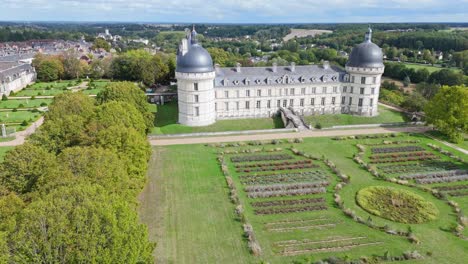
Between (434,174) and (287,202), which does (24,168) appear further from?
(434,174)

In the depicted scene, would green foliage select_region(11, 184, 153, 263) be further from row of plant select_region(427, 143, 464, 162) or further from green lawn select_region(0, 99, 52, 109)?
green lawn select_region(0, 99, 52, 109)

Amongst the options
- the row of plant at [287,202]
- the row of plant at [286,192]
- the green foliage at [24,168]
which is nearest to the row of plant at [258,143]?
the row of plant at [286,192]

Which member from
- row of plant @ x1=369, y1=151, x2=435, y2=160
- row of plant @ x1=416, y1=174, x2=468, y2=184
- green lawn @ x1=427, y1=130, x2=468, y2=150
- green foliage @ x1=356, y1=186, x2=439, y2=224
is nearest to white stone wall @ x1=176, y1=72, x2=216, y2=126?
row of plant @ x1=369, y1=151, x2=435, y2=160

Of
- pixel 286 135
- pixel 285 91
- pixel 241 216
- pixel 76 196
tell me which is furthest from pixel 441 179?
pixel 76 196

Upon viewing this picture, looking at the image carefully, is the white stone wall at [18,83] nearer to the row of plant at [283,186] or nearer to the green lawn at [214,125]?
the green lawn at [214,125]

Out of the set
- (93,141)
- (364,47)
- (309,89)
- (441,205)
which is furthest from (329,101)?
(93,141)
